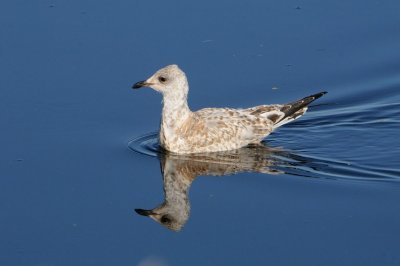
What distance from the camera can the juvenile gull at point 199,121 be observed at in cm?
1486

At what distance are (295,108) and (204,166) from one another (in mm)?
1550

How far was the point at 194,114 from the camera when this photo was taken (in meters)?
15.1

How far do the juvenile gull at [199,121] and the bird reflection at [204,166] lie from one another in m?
0.13

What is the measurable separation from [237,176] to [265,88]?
2.27 metres

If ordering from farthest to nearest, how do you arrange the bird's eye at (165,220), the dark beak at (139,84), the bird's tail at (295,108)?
the bird's tail at (295,108), the dark beak at (139,84), the bird's eye at (165,220)

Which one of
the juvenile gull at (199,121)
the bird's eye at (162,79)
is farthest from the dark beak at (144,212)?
the bird's eye at (162,79)

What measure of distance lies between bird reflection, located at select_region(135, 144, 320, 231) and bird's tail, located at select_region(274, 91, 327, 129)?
416mm

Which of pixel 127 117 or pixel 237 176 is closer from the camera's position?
pixel 237 176

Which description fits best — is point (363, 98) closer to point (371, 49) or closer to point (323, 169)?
point (371, 49)

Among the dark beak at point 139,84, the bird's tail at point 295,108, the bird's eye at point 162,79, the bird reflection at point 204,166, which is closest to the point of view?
the bird reflection at point 204,166

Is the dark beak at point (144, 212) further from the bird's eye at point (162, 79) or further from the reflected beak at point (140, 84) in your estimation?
the bird's eye at point (162, 79)

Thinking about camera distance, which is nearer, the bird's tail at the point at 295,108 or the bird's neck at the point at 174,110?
the bird's neck at the point at 174,110

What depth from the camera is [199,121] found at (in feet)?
49.1

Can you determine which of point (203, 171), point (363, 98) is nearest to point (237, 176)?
point (203, 171)
